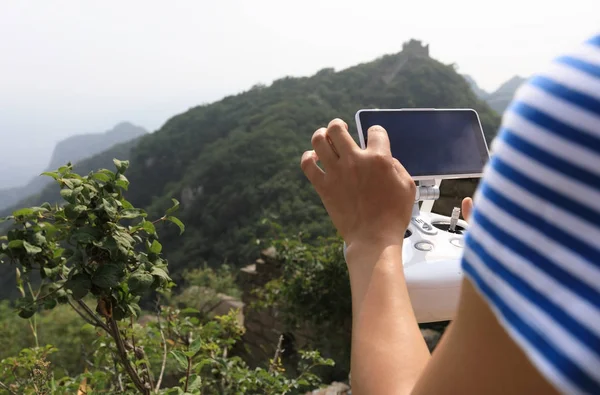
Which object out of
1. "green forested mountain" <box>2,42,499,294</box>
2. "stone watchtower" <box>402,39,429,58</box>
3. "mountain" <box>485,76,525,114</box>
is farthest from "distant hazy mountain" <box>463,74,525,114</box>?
"stone watchtower" <box>402,39,429,58</box>

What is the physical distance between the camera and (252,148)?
62.2 ft

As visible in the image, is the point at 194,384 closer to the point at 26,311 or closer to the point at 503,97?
the point at 26,311

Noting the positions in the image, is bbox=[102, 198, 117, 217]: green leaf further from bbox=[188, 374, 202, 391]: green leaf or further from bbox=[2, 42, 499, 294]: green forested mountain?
bbox=[2, 42, 499, 294]: green forested mountain

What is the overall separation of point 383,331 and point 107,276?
68cm

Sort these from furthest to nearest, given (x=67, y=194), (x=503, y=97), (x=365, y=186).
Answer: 1. (x=503, y=97)
2. (x=67, y=194)
3. (x=365, y=186)

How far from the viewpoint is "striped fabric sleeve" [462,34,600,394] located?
27 centimetres

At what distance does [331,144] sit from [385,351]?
11.3 inches

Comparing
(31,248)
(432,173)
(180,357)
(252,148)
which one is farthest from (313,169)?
(252,148)

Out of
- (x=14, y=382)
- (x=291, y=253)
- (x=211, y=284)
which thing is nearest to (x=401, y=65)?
(x=211, y=284)

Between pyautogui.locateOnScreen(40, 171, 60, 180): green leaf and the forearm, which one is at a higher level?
pyautogui.locateOnScreen(40, 171, 60, 180): green leaf

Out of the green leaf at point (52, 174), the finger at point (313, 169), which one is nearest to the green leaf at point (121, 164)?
the green leaf at point (52, 174)

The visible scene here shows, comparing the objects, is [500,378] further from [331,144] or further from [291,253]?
[291,253]

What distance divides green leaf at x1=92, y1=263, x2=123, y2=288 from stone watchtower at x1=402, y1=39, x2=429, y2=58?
963 inches

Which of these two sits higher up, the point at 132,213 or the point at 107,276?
the point at 132,213
